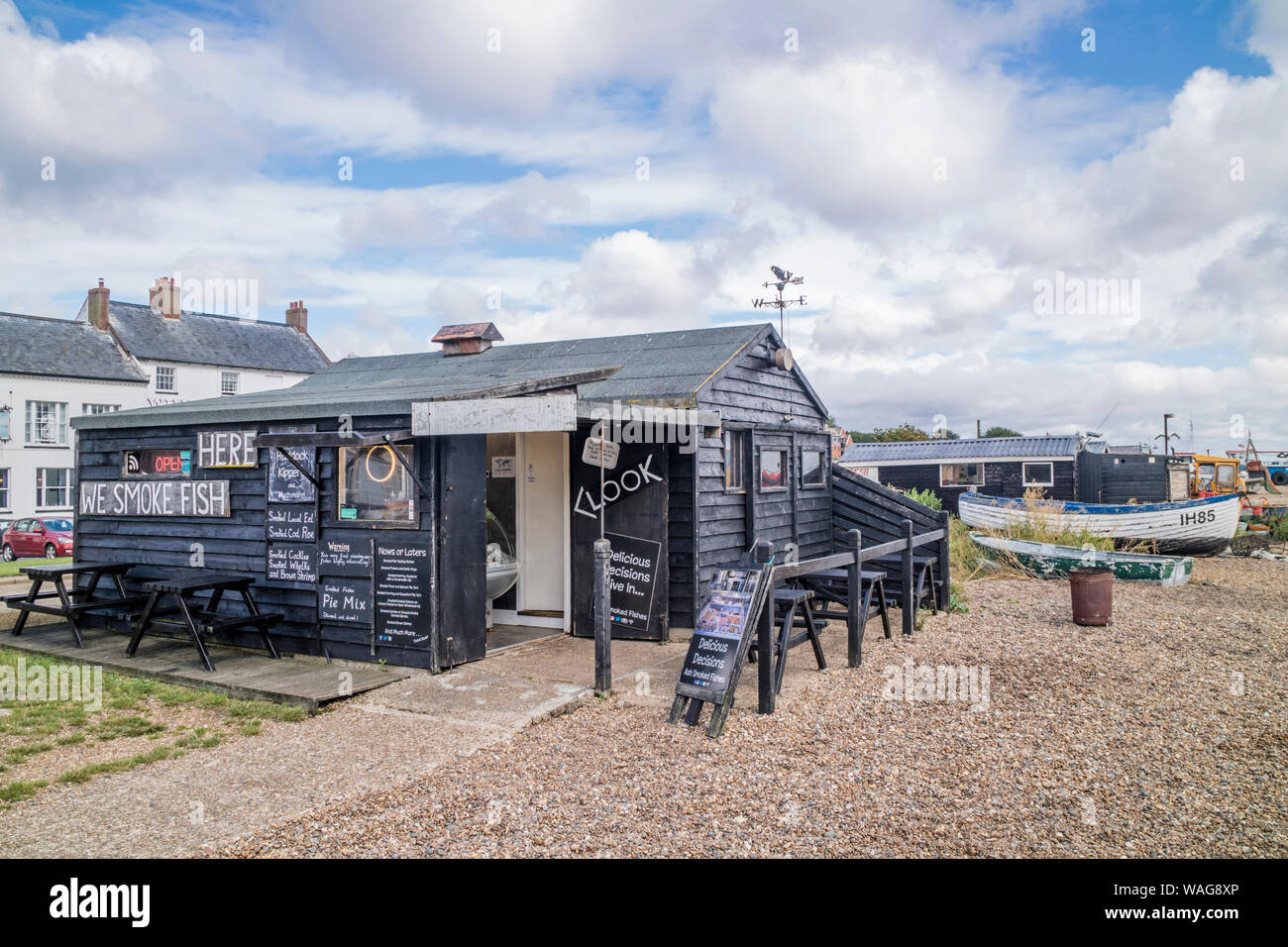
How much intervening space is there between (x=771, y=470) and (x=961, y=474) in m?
19.9

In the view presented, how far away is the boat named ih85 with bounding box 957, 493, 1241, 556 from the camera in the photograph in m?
14.3

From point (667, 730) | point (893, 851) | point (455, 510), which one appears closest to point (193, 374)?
point (455, 510)

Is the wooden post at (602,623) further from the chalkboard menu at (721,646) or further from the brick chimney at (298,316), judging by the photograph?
the brick chimney at (298,316)

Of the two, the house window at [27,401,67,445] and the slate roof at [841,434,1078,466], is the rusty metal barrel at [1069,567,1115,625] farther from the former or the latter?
the house window at [27,401,67,445]

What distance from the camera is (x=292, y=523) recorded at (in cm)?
730

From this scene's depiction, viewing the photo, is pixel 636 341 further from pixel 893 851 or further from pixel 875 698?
pixel 893 851

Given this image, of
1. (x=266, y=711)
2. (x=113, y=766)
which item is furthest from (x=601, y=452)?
(x=113, y=766)

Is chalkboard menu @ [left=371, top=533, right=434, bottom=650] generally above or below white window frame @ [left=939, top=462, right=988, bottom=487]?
below

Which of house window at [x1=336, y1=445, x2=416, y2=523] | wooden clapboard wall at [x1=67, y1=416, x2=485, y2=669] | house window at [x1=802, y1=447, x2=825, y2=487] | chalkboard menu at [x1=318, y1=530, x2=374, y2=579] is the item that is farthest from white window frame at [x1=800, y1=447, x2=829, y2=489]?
chalkboard menu at [x1=318, y1=530, x2=374, y2=579]

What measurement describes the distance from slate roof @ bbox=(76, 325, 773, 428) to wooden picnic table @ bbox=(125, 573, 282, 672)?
1.54m

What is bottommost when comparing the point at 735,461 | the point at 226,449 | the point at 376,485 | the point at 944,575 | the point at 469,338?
the point at 944,575

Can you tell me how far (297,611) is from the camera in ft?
23.9

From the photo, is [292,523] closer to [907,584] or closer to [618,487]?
[618,487]

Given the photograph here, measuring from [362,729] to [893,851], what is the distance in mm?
3505
